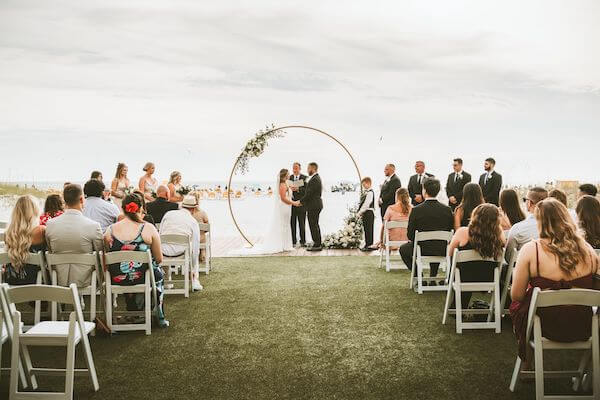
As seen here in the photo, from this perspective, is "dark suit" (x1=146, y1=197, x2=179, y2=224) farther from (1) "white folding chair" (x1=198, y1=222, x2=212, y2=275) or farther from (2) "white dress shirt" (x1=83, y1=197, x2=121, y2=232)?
(2) "white dress shirt" (x1=83, y1=197, x2=121, y2=232)

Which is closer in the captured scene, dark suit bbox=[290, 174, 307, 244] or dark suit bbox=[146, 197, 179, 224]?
dark suit bbox=[146, 197, 179, 224]

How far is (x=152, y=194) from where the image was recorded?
9.18 m

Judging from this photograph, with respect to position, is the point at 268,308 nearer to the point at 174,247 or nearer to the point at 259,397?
the point at 174,247

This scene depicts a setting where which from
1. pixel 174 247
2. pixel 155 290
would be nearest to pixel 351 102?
pixel 174 247

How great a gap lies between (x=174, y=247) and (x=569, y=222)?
4.46 metres

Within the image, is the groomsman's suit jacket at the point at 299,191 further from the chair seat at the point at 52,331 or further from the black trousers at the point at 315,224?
the chair seat at the point at 52,331

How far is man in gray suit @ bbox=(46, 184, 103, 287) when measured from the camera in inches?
177

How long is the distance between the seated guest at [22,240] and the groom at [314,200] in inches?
242

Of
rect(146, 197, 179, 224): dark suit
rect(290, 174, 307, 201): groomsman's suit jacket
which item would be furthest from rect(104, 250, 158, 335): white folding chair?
rect(290, 174, 307, 201): groomsman's suit jacket

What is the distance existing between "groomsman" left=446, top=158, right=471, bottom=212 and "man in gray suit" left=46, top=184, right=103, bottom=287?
779 centimetres

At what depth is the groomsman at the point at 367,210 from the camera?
9.92m

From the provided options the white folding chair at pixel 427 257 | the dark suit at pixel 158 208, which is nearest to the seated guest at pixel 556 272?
the white folding chair at pixel 427 257

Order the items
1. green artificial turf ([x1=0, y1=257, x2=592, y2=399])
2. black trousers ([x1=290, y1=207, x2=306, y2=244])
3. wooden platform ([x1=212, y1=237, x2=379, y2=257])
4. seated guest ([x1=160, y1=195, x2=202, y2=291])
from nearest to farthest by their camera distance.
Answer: green artificial turf ([x1=0, y1=257, x2=592, y2=399]), seated guest ([x1=160, y1=195, x2=202, y2=291]), wooden platform ([x1=212, y1=237, x2=379, y2=257]), black trousers ([x1=290, y1=207, x2=306, y2=244])

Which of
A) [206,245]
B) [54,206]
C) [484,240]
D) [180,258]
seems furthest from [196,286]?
[484,240]
